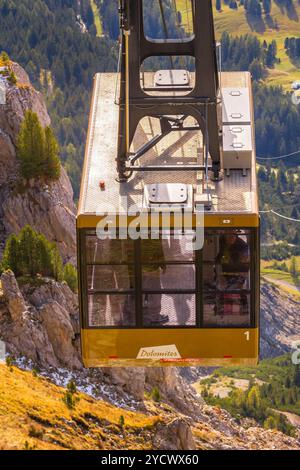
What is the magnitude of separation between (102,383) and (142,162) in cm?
1698

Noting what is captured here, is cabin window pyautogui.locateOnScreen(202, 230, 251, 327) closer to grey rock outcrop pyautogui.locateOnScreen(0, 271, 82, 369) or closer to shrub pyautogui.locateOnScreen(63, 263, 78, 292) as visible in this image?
grey rock outcrop pyautogui.locateOnScreen(0, 271, 82, 369)

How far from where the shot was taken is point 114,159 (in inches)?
1233

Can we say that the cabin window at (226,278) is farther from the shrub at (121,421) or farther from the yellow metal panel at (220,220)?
the shrub at (121,421)

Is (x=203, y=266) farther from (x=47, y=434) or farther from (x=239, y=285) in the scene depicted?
(x=47, y=434)

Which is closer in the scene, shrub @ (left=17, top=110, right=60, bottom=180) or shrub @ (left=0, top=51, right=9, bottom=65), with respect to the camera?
shrub @ (left=17, top=110, right=60, bottom=180)

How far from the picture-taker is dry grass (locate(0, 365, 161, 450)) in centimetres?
3500

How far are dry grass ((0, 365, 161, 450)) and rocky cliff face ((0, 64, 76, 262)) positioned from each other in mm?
16863

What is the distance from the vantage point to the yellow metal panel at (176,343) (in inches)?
1166

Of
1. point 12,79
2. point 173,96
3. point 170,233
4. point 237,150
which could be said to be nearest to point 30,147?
point 12,79

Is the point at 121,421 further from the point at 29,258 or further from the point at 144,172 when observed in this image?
the point at 144,172

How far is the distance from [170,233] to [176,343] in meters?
3.00

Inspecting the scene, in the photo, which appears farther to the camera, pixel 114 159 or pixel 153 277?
pixel 114 159

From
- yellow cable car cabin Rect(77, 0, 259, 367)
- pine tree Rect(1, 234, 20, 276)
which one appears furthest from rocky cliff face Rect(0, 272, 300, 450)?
yellow cable car cabin Rect(77, 0, 259, 367)
